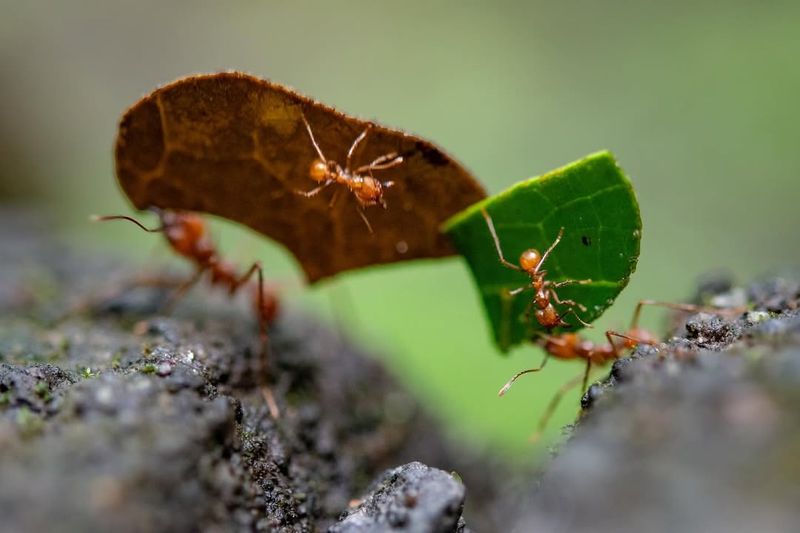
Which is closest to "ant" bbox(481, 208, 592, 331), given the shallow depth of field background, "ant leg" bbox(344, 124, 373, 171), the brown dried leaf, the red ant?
the brown dried leaf

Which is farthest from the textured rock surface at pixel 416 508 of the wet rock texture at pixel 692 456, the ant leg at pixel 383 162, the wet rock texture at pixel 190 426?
the ant leg at pixel 383 162

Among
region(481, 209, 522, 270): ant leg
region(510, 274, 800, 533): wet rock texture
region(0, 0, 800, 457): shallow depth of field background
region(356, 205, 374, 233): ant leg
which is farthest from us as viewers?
region(0, 0, 800, 457): shallow depth of field background

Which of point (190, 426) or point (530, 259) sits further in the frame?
point (530, 259)

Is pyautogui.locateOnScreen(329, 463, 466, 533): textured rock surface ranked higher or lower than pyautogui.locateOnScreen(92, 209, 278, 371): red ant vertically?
lower

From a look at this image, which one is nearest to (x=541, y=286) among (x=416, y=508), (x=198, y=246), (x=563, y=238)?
(x=563, y=238)

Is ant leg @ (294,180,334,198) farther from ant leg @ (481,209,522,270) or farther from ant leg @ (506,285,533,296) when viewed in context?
ant leg @ (506,285,533,296)

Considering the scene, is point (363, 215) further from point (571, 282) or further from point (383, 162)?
point (571, 282)

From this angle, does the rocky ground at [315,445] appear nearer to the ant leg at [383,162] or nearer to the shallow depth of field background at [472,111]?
the ant leg at [383,162]
